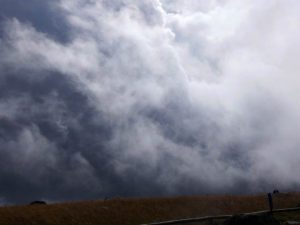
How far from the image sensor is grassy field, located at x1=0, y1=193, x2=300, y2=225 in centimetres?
3125

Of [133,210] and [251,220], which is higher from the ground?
[133,210]

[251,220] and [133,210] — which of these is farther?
[133,210]

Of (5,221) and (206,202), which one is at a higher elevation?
(206,202)

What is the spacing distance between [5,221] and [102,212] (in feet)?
25.4

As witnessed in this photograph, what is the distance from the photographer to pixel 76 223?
102ft

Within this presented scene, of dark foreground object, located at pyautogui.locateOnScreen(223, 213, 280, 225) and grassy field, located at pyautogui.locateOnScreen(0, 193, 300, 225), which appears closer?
dark foreground object, located at pyautogui.locateOnScreen(223, 213, 280, 225)

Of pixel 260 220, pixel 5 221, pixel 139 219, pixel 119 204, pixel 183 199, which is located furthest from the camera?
pixel 183 199

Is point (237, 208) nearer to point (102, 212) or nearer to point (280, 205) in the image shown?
Answer: point (280, 205)

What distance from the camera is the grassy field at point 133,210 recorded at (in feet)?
103

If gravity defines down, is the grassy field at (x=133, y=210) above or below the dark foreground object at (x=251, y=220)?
above

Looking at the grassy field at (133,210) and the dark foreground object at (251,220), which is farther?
the grassy field at (133,210)

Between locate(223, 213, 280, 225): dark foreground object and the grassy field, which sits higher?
the grassy field

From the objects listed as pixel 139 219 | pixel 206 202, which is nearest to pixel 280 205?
pixel 206 202

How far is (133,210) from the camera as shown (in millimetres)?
35719
